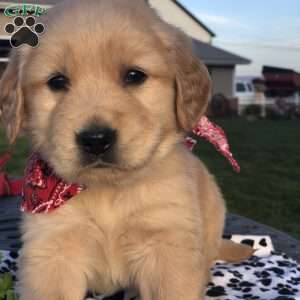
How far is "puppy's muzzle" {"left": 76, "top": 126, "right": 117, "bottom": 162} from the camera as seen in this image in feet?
7.05

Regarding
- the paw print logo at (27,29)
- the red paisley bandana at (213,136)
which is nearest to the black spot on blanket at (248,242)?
the red paisley bandana at (213,136)

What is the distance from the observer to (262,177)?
9.71 meters

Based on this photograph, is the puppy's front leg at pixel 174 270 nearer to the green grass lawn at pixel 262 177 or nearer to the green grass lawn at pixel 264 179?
the green grass lawn at pixel 262 177

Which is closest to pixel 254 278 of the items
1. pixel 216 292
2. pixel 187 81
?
pixel 216 292

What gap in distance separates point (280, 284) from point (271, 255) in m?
0.50

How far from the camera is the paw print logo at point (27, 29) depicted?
8.21ft

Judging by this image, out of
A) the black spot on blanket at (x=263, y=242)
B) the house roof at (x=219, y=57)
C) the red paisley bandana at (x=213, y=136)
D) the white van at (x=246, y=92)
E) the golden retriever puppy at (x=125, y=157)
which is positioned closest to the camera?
the golden retriever puppy at (x=125, y=157)

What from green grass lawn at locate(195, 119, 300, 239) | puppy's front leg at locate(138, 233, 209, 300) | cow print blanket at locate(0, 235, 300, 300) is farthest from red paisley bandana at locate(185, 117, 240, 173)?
green grass lawn at locate(195, 119, 300, 239)

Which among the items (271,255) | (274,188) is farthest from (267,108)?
(271,255)

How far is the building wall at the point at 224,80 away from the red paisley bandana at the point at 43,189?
2844 cm

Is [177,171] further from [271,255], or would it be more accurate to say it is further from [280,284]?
[271,255]

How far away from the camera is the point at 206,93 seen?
105 inches

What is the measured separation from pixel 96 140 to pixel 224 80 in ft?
97.2

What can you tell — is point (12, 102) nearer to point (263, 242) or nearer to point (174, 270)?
point (174, 270)
